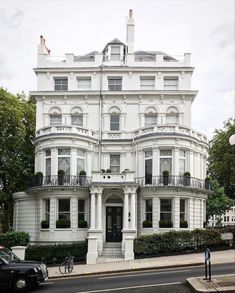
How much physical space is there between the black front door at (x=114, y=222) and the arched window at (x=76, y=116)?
8215 mm

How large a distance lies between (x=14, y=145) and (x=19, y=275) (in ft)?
83.2

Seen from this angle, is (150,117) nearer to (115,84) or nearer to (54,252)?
(115,84)

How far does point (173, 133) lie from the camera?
3706cm

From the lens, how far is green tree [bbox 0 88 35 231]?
41750mm

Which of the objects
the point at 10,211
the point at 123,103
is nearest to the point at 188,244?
the point at 123,103

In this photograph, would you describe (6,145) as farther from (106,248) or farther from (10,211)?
(106,248)

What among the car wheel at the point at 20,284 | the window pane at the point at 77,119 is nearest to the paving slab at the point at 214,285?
the car wheel at the point at 20,284

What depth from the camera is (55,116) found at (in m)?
41.3

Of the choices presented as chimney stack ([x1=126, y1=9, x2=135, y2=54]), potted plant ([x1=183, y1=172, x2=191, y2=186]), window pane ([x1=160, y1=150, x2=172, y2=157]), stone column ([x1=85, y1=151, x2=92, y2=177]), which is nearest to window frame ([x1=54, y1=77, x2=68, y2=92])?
chimney stack ([x1=126, y1=9, x2=135, y2=54])

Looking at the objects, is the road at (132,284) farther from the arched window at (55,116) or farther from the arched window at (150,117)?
the arched window at (55,116)

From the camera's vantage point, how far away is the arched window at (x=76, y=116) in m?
41.2

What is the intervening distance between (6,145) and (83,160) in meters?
8.55

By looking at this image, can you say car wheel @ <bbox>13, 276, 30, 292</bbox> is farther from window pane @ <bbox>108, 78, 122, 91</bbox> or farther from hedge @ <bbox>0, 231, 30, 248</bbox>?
window pane @ <bbox>108, 78, 122, 91</bbox>

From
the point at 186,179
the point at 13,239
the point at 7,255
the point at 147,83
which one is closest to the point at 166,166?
the point at 186,179
